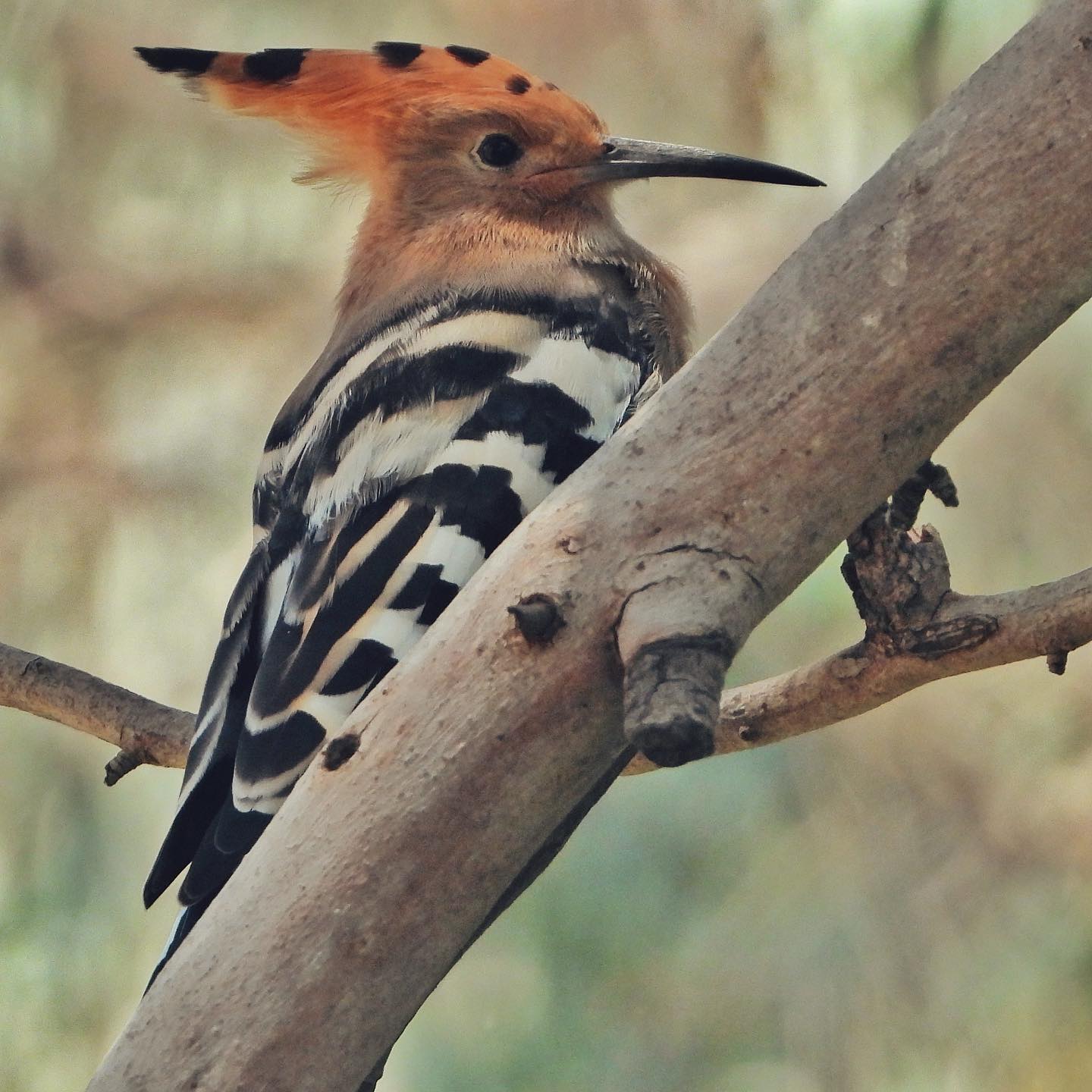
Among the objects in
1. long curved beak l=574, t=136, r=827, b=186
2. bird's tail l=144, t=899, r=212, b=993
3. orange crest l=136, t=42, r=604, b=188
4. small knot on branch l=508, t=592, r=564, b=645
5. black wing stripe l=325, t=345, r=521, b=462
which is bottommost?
bird's tail l=144, t=899, r=212, b=993

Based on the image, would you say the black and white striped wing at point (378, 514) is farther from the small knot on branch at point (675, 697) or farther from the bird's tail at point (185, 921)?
the small knot on branch at point (675, 697)

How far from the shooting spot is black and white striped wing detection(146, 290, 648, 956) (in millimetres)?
932

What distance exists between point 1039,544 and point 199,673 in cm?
114

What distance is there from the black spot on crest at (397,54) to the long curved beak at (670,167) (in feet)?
0.62

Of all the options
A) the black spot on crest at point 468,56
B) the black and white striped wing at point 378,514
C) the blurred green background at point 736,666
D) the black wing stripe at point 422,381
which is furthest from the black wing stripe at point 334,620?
the blurred green background at point 736,666

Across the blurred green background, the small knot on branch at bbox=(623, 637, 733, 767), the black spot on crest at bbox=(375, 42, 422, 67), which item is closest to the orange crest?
the black spot on crest at bbox=(375, 42, 422, 67)

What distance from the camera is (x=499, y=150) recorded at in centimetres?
134

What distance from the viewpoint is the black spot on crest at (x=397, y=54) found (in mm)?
1362

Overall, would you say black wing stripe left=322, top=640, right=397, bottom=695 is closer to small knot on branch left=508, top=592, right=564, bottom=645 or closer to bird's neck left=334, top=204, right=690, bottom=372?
small knot on branch left=508, top=592, right=564, bottom=645

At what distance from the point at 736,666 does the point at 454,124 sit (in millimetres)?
912

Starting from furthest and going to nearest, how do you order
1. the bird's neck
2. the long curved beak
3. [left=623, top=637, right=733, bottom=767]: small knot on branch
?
the long curved beak, the bird's neck, [left=623, top=637, right=733, bottom=767]: small knot on branch

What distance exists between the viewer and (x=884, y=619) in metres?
0.95

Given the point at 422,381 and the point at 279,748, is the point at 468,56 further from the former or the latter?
the point at 279,748

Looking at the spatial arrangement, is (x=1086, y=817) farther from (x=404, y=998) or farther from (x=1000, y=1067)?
(x=404, y=998)
